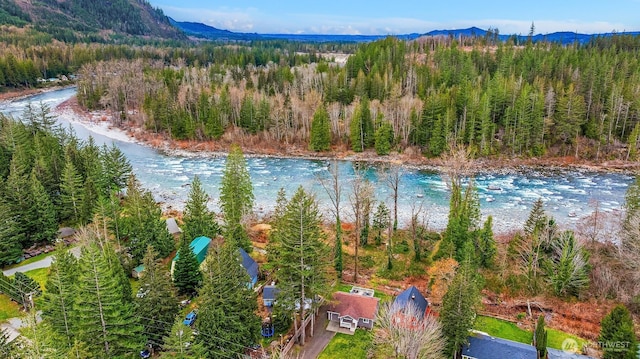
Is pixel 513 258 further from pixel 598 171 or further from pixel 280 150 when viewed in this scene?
pixel 280 150

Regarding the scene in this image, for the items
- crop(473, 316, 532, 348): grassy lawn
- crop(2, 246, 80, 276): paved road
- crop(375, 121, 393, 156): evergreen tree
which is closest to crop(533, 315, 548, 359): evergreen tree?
crop(473, 316, 532, 348): grassy lawn

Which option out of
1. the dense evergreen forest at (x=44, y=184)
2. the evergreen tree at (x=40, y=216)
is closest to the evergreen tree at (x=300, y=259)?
the dense evergreen forest at (x=44, y=184)

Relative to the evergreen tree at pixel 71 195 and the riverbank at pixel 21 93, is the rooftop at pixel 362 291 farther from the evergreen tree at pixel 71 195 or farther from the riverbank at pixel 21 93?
the riverbank at pixel 21 93

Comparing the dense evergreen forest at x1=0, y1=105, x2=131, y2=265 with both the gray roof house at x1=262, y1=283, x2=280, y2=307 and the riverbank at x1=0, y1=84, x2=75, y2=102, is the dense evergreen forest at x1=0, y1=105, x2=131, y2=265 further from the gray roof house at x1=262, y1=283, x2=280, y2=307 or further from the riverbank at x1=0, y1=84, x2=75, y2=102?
the riverbank at x1=0, y1=84, x2=75, y2=102

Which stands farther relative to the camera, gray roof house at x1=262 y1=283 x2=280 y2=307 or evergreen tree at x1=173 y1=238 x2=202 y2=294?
evergreen tree at x1=173 y1=238 x2=202 y2=294

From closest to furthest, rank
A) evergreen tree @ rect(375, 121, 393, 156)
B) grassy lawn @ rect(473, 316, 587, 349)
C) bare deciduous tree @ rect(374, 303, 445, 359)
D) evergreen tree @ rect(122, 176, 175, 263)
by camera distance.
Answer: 1. bare deciduous tree @ rect(374, 303, 445, 359)
2. grassy lawn @ rect(473, 316, 587, 349)
3. evergreen tree @ rect(122, 176, 175, 263)
4. evergreen tree @ rect(375, 121, 393, 156)

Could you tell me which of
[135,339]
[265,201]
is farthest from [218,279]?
[265,201]
